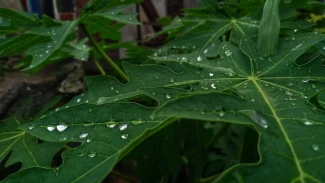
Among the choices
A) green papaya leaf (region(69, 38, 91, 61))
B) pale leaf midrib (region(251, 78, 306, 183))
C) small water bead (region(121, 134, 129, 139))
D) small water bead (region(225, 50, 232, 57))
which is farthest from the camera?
green papaya leaf (region(69, 38, 91, 61))

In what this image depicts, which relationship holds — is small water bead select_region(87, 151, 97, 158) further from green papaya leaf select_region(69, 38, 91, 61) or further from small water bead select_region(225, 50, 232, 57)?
green papaya leaf select_region(69, 38, 91, 61)

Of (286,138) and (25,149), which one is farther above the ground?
(286,138)

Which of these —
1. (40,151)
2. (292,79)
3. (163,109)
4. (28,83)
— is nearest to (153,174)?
(40,151)

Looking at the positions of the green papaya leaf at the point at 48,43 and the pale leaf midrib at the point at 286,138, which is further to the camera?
the green papaya leaf at the point at 48,43

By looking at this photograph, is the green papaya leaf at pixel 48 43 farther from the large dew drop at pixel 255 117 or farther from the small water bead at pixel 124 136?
the large dew drop at pixel 255 117

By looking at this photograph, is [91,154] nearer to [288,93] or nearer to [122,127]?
[122,127]

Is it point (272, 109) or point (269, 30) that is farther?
point (269, 30)

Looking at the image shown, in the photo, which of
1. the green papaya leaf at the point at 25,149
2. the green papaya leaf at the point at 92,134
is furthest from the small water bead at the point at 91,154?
the green papaya leaf at the point at 25,149

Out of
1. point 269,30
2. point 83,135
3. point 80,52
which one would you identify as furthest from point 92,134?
point 80,52

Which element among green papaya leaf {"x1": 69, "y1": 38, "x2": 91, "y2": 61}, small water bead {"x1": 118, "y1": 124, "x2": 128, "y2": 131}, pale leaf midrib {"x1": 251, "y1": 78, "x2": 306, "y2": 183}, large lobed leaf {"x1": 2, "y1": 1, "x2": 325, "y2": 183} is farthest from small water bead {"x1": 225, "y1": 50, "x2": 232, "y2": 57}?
green papaya leaf {"x1": 69, "y1": 38, "x2": 91, "y2": 61}

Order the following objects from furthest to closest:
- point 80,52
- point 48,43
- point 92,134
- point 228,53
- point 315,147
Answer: point 80,52
point 48,43
point 228,53
point 92,134
point 315,147

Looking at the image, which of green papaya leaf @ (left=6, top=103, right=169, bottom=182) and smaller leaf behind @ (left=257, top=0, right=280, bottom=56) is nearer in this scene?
green papaya leaf @ (left=6, top=103, right=169, bottom=182)

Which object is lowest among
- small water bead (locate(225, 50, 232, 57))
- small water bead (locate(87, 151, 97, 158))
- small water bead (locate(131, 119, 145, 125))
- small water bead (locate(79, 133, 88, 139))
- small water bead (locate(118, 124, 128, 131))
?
small water bead (locate(87, 151, 97, 158))
